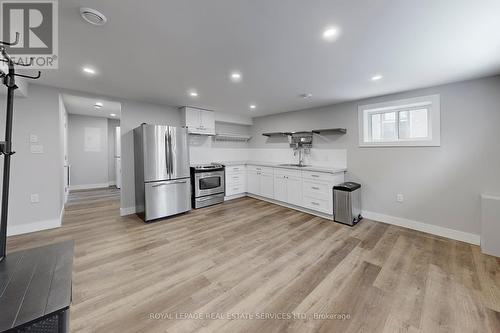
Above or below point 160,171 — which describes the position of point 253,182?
below

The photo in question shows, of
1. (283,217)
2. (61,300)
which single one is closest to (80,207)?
(283,217)

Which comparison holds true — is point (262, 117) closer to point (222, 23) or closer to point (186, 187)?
point (186, 187)

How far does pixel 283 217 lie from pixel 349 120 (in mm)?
2414

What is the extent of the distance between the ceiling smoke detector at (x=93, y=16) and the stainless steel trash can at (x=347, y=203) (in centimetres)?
384

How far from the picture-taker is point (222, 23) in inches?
64.0

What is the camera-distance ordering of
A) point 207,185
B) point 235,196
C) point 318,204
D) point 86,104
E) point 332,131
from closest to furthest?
point 318,204, point 332,131, point 207,185, point 86,104, point 235,196

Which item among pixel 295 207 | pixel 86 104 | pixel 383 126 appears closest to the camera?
pixel 383 126

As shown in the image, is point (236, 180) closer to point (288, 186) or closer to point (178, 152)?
point (288, 186)

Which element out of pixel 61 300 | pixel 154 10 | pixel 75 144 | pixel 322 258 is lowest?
pixel 322 258

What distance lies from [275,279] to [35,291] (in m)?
1.84

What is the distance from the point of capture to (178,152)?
13.2 ft

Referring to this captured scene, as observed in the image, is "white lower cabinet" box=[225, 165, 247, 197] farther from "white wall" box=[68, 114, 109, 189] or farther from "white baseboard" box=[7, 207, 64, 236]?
"white wall" box=[68, 114, 109, 189]

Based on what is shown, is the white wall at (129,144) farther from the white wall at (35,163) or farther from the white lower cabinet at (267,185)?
the white lower cabinet at (267,185)

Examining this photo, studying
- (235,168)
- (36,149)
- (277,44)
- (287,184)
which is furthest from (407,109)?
(36,149)
